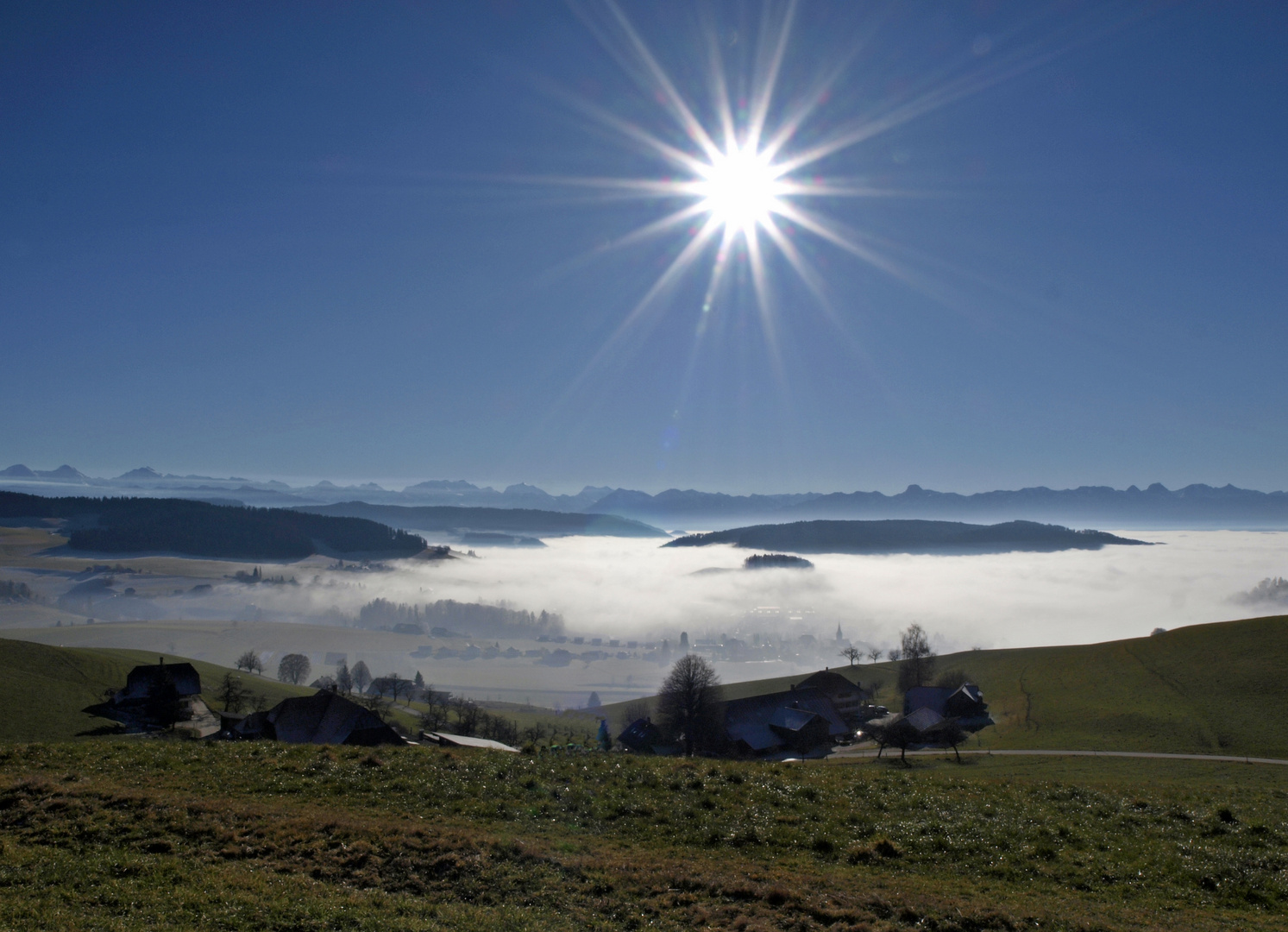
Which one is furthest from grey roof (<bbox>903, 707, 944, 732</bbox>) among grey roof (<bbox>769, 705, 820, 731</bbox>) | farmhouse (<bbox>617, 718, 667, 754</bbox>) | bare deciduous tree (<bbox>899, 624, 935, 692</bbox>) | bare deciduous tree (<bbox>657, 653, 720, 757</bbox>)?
farmhouse (<bbox>617, 718, 667, 754</bbox>)

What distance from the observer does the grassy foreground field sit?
10234 millimetres

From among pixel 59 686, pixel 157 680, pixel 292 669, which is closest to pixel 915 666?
pixel 157 680

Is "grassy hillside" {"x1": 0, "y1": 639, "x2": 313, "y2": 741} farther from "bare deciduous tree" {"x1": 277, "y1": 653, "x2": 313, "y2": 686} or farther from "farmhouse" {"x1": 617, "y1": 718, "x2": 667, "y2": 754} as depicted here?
"farmhouse" {"x1": 617, "y1": 718, "x2": 667, "y2": 754}

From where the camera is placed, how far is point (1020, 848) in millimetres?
13977

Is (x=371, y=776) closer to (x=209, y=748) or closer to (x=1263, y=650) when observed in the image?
(x=209, y=748)

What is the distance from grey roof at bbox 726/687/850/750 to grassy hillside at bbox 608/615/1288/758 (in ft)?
47.9

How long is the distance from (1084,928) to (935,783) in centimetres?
940

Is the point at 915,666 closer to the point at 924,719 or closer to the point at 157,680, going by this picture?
the point at 924,719

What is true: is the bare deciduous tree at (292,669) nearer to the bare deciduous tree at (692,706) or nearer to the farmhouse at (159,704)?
the farmhouse at (159,704)

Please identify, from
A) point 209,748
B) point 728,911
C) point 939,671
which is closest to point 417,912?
point 728,911

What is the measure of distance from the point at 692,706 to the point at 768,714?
428 inches

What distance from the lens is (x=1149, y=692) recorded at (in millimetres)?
67062

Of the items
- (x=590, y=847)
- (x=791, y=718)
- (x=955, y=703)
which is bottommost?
(x=791, y=718)

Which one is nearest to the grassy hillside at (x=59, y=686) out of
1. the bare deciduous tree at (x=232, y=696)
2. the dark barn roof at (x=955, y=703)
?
the bare deciduous tree at (x=232, y=696)
